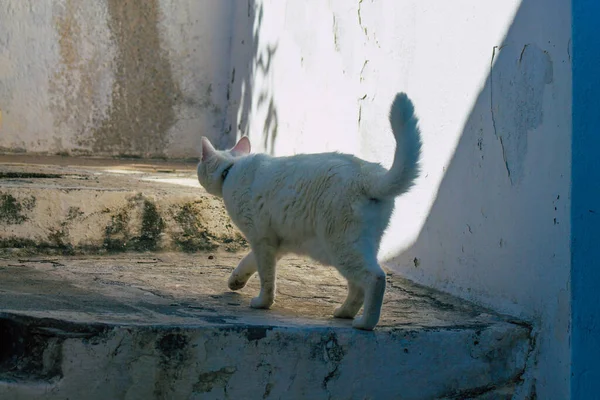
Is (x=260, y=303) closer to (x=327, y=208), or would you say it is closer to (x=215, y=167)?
(x=327, y=208)

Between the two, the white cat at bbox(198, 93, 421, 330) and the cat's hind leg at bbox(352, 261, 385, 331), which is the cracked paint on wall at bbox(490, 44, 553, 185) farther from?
the cat's hind leg at bbox(352, 261, 385, 331)

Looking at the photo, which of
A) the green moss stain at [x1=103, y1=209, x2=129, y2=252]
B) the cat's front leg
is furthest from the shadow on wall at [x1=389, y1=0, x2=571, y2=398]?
the green moss stain at [x1=103, y1=209, x2=129, y2=252]

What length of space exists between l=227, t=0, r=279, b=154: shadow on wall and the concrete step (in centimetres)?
142

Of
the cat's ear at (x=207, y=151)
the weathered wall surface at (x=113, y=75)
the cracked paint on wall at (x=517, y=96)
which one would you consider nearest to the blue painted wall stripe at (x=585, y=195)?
the cracked paint on wall at (x=517, y=96)

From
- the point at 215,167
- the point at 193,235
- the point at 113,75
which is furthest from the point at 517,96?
the point at 113,75

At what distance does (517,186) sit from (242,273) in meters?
1.22

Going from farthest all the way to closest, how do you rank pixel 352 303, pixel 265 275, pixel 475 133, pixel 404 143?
pixel 475 133 < pixel 265 275 < pixel 352 303 < pixel 404 143

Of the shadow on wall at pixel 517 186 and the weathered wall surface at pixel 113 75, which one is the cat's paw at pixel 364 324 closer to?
the shadow on wall at pixel 517 186

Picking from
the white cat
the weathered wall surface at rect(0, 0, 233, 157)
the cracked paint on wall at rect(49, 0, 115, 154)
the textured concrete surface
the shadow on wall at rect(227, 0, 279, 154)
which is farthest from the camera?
the cracked paint on wall at rect(49, 0, 115, 154)

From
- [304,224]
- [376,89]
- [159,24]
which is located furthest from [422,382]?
[159,24]

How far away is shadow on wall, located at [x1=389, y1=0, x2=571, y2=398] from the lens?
102 inches

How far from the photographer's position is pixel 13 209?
3.77 metres

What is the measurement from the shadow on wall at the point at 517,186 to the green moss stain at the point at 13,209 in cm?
203

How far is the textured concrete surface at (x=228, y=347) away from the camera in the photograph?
7.69 ft
